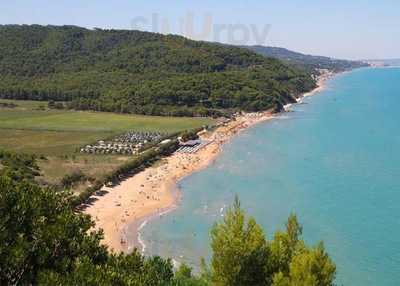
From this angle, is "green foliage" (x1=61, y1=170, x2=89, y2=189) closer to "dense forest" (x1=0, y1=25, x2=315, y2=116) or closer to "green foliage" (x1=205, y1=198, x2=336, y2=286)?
"green foliage" (x1=205, y1=198, x2=336, y2=286)

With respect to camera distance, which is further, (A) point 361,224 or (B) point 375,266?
(A) point 361,224

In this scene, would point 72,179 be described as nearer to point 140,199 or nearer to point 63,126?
point 140,199

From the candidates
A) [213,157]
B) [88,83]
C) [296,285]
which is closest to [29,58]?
[88,83]

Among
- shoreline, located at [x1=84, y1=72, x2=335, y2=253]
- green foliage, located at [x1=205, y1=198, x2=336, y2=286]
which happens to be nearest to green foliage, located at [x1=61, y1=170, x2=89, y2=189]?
shoreline, located at [x1=84, y1=72, x2=335, y2=253]

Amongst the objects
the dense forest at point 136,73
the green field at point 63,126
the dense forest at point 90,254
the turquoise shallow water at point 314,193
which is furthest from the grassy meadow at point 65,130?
the dense forest at point 90,254

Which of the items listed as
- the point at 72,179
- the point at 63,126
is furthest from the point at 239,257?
the point at 63,126

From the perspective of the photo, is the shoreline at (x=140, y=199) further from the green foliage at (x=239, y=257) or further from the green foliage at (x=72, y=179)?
the green foliage at (x=239, y=257)

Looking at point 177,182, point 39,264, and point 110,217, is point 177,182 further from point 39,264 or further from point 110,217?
point 39,264
